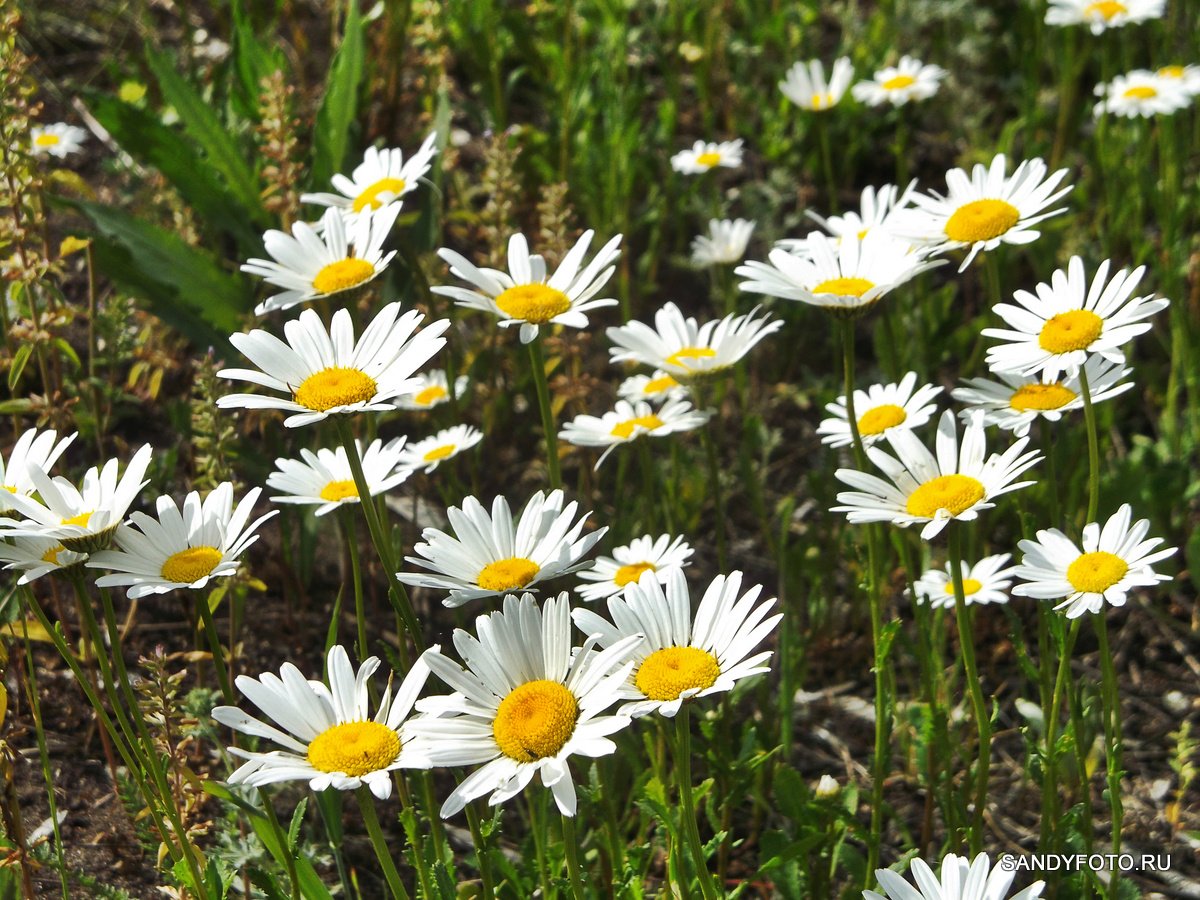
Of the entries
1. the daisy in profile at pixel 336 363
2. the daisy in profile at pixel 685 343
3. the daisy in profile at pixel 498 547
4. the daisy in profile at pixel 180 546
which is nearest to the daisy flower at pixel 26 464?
the daisy in profile at pixel 180 546

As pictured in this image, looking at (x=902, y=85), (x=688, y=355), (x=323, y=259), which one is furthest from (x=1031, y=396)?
(x=902, y=85)

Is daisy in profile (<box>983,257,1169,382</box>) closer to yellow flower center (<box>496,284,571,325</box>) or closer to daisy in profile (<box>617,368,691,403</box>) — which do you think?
yellow flower center (<box>496,284,571,325</box>)

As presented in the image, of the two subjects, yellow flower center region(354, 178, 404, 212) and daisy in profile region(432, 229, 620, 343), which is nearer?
daisy in profile region(432, 229, 620, 343)

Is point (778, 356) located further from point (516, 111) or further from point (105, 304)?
point (105, 304)

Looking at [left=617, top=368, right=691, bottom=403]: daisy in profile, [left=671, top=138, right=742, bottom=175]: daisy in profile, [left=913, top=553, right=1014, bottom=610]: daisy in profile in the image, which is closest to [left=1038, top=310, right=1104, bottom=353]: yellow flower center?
[left=913, top=553, right=1014, bottom=610]: daisy in profile

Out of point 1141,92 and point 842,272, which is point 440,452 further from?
point 1141,92

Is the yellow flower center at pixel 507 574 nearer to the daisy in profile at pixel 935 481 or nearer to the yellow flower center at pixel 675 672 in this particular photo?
the yellow flower center at pixel 675 672

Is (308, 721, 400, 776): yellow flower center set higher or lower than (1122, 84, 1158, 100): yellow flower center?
lower
